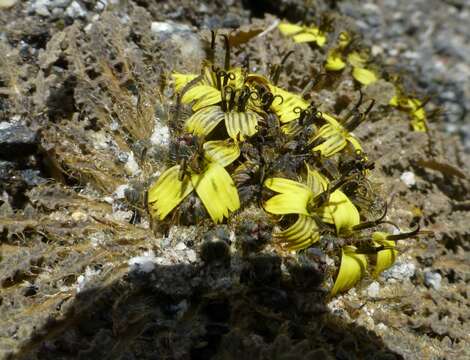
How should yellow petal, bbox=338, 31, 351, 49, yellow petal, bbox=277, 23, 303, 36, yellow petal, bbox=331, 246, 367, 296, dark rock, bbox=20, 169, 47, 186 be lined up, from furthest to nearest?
yellow petal, bbox=338, 31, 351, 49 → yellow petal, bbox=277, 23, 303, 36 → dark rock, bbox=20, 169, 47, 186 → yellow petal, bbox=331, 246, 367, 296

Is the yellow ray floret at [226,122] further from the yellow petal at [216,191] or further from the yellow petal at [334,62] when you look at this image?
the yellow petal at [334,62]

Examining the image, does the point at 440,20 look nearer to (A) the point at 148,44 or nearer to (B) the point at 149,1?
(B) the point at 149,1

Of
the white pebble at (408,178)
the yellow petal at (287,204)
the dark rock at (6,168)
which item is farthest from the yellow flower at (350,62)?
the dark rock at (6,168)

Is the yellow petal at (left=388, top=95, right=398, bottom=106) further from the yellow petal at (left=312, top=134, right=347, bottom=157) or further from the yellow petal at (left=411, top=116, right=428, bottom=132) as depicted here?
the yellow petal at (left=312, top=134, right=347, bottom=157)

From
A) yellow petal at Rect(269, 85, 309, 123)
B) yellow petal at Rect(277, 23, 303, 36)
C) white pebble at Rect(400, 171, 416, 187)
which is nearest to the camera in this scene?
yellow petal at Rect(269, 85, 309, 123)

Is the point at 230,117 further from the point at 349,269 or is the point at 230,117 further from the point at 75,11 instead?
the point at 75,11

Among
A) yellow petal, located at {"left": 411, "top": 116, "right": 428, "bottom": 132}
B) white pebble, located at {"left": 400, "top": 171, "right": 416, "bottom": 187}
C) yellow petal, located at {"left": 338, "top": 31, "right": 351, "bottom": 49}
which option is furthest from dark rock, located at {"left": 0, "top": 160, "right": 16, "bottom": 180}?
yellow petal, located at {"left": 411, "top": 116, "right": 428, "bottom": 132}
